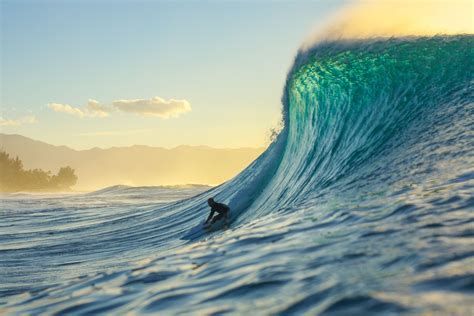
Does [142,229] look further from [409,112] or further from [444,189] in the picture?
[444,189]

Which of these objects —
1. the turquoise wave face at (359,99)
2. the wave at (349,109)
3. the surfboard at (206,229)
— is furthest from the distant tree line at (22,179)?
the surfboard at (206,229)

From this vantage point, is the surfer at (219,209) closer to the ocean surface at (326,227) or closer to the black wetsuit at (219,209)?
the black wetsuit at (219,209)

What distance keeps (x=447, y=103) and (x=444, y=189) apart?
408 centimetres

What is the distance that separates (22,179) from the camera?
66562 millimetres

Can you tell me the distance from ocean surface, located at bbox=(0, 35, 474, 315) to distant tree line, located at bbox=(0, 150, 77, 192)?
53.7 meters

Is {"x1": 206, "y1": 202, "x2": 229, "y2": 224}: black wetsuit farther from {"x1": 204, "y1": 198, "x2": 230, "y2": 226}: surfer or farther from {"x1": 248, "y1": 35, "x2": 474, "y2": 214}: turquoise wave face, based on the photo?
{"x1": 248, "y1": 35, "x2": 474, "y2": 214}: turquoise wave face

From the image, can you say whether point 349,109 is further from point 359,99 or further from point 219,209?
point 219,209

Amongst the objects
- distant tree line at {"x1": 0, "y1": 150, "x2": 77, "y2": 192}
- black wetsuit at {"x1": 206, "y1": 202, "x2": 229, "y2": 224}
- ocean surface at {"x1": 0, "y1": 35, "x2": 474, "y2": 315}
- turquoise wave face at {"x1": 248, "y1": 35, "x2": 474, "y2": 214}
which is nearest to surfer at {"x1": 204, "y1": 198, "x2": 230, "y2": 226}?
black wetsuit at {"x1": 206, "y1": 202, "x2": 229, "y2": 224}

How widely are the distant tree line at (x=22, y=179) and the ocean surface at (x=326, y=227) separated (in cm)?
5374

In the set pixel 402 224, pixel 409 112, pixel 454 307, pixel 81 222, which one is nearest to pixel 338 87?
pixel 409 112

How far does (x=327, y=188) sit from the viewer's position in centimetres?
744

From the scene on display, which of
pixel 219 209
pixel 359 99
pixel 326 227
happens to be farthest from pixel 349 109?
pixel 326 227

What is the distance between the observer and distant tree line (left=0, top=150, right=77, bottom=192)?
65.8m

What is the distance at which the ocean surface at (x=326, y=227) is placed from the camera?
3.21 metres
